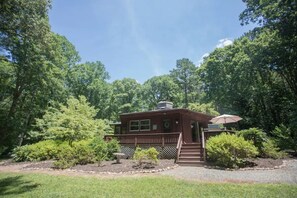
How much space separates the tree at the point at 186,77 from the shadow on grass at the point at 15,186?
3403 centimetres

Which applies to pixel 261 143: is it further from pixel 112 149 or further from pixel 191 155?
pixel 112 149

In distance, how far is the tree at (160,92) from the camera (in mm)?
39219

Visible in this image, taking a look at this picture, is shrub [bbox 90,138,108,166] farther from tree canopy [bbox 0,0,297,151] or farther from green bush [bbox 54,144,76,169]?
tree canopy [bbox 0,0,297,151]

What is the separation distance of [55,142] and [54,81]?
25.8 feet

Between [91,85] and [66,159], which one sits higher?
[91,85]

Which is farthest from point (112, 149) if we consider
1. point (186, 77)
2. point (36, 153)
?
point (186, 77)

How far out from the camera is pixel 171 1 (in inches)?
485

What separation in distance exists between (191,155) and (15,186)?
9.19m

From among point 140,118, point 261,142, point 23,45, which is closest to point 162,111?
point 140,118

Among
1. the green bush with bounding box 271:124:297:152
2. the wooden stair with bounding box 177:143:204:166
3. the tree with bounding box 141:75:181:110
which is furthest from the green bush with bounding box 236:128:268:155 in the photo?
the tree with bounding box 141:75:181:110

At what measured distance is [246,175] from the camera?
8586mm

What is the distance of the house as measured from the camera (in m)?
13.1

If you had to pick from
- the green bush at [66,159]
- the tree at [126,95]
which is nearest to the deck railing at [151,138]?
the green bush at [66,159]

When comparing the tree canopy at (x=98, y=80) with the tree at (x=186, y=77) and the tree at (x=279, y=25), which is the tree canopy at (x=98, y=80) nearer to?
the tree at (x=279, y=25)
